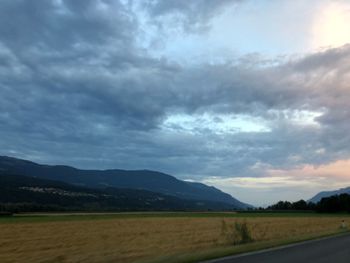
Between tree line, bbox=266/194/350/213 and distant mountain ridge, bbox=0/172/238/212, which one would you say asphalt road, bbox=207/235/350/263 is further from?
tree line, bbox=266/194/350/213

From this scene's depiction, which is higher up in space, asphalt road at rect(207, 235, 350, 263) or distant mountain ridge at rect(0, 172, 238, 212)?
distant mountain ridge at rect(0, 172, 238, 212)

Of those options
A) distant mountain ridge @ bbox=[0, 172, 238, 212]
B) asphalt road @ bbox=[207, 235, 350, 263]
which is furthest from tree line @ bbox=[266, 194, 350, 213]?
asphalt road @ bbox=[207, 235, 350, 263]

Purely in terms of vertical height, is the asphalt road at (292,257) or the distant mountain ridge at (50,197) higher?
the distant mountain ridge at (50,197)

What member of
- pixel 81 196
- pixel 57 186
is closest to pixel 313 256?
pixel 81 196

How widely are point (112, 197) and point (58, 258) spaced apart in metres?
174

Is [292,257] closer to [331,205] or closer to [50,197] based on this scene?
[331,205]

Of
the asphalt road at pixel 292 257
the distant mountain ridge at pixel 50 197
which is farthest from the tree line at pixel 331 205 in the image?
the asphalt road at pixel 292 257

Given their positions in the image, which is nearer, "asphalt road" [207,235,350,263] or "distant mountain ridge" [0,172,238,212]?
"asphalt road" [207,235,350,263]

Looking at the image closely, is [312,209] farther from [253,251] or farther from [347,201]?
[253,251]

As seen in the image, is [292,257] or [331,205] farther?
[331,205]

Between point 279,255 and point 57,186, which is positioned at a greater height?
point 57,186

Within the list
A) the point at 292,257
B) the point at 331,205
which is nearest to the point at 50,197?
the point at 331,205

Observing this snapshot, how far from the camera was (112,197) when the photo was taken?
199m

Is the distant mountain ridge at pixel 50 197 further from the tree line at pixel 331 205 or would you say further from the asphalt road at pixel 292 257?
the asphalt road at pixel 292 257
